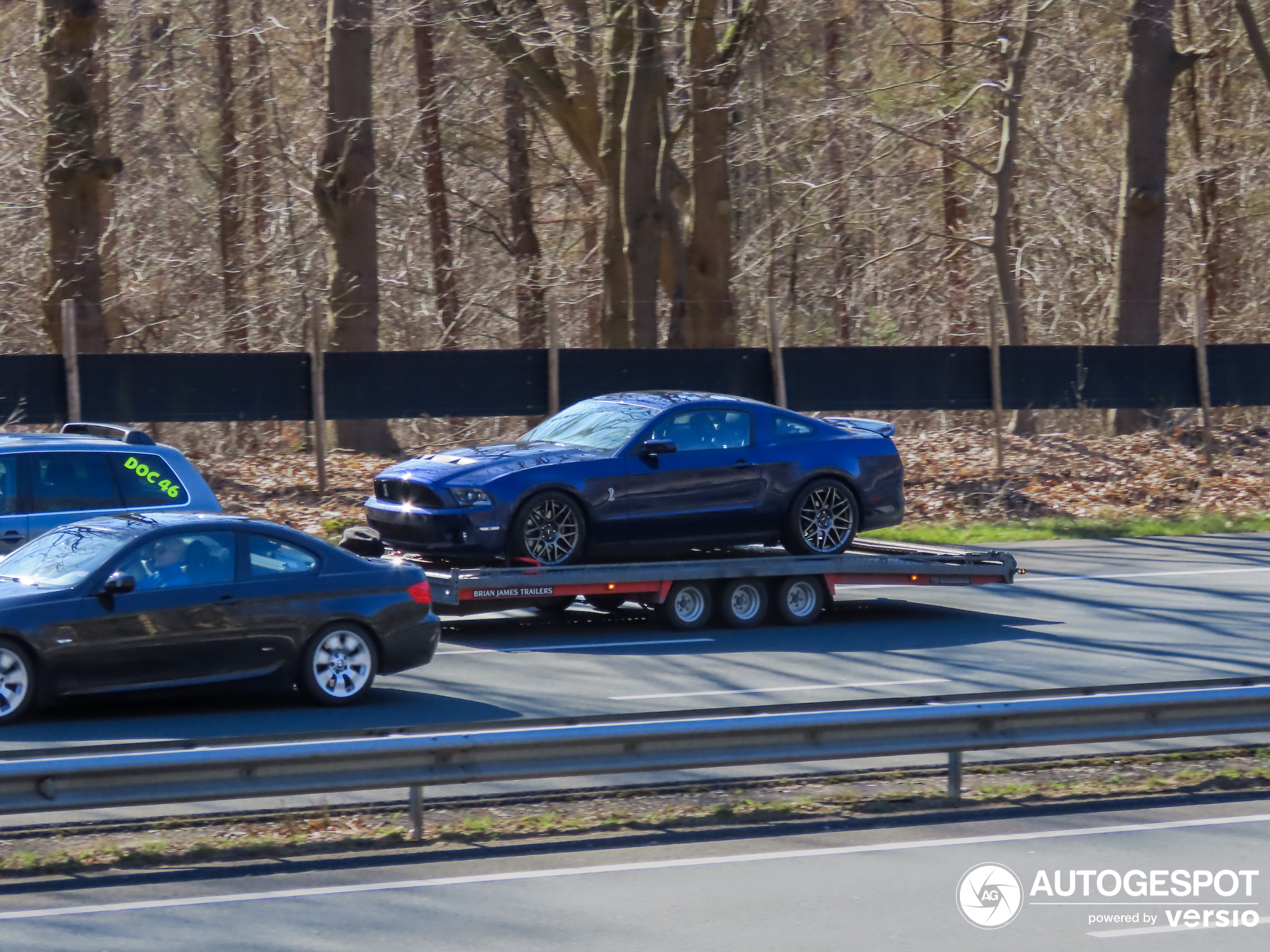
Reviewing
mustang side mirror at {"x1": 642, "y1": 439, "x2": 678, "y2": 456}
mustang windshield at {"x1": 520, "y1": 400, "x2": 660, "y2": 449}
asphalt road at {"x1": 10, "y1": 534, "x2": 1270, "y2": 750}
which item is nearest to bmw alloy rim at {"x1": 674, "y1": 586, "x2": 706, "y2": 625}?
asphalt road at {"x1": 10, "y1": 534, "x2": 1270, "y2": 750}

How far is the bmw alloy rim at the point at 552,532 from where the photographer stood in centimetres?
1283

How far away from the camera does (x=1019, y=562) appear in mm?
17703

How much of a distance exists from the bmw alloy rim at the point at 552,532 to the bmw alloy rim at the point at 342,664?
240 centimetres

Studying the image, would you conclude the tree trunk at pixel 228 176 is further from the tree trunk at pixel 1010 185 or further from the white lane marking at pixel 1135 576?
the white lane marking at pixel 1135 576

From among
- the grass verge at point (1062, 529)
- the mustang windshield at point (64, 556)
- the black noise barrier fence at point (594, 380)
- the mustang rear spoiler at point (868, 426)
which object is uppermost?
the black noise barrier fence at point (594, 380)

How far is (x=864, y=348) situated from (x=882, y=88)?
6.18 meters

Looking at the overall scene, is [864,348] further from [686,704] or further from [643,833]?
[643,833]

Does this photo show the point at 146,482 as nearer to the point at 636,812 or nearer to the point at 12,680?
the point at 12,680

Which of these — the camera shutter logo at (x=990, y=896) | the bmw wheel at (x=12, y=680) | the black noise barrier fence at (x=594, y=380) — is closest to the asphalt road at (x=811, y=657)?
the bmw wheel at (x=12, y=680)

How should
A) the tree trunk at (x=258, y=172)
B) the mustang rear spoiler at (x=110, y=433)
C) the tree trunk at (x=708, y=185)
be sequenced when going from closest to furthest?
1. the mustang rear spoiler at (x=110, y=433)
2. the tree trunk at (x=708, y=185)
3. the tree trunk at (x=258, y=172)

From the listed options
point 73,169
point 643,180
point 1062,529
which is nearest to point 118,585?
point 73,169

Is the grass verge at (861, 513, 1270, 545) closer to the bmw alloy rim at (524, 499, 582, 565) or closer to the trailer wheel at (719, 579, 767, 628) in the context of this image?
the trailer wheel at (719, 579, 767, 628)

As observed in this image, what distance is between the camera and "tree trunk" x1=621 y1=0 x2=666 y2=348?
23453 mm

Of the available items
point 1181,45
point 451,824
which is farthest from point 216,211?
point 451,824
